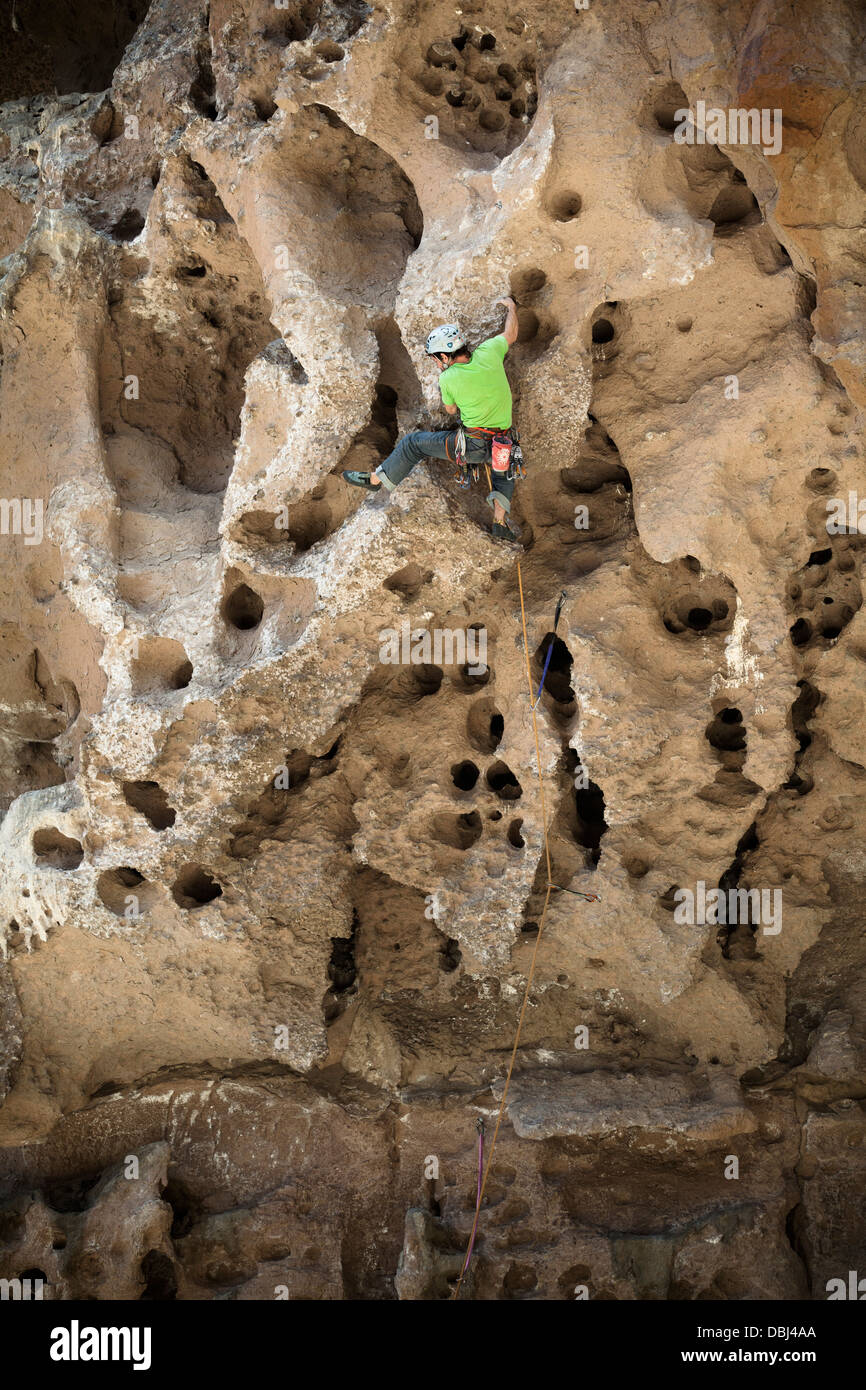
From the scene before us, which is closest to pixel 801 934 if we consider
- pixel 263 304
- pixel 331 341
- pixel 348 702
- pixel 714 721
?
pixel 714 721

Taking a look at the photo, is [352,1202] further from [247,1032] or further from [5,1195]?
[5,1195]

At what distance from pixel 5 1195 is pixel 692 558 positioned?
17.4 feet

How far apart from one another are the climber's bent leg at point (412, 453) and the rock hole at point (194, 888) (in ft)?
8.03

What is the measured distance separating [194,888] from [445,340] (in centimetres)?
336

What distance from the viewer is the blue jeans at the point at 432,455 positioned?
242 inches

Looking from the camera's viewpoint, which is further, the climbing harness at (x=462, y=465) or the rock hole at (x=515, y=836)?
the rock hole at (x=515, y=836)

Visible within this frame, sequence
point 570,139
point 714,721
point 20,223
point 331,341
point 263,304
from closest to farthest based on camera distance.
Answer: point 570,139 → point 331,341 → point 714,721 → point 263,304 → point 20,223

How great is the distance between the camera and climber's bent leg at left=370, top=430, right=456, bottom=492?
618 cm

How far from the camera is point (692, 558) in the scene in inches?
270

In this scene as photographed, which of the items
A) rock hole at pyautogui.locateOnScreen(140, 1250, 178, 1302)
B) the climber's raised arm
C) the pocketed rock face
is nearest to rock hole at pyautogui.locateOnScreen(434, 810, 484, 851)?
the pocketed rock face

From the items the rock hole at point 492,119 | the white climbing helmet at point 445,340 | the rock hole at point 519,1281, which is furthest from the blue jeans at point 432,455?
the rock hole at point 519,1281

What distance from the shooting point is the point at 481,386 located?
19.6 feet

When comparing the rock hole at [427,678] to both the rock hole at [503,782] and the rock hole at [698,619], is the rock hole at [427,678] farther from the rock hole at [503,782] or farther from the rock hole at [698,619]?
the rock hole at [698,619]

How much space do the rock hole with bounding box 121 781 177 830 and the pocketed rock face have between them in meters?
0.03
